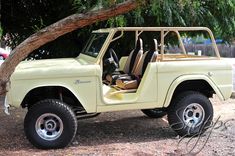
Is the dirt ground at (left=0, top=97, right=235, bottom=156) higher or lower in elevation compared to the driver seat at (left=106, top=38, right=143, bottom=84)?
lower

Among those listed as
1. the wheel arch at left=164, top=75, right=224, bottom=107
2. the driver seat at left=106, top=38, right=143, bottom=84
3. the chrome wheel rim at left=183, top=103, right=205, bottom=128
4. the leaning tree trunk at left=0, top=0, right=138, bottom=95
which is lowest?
the chrome wheel rim at left=183, top=103, right=205, bottom=128

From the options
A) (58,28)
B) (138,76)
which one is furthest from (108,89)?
(58,28)

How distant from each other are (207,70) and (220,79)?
0.88ft

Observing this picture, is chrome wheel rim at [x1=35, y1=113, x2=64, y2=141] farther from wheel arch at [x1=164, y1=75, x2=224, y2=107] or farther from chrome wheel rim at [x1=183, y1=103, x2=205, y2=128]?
chrome wheel rim at [x1=183, y1=103, x2=205, y2=128]

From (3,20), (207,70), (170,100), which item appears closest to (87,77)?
(170,100)

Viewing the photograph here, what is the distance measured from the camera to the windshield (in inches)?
281

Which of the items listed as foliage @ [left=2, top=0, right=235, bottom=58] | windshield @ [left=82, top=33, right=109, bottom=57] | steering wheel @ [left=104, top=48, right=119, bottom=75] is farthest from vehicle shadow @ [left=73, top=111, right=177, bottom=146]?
foliage @ [left=2, top=0, right=235, bottom=58]

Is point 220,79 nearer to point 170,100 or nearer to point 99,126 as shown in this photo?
point 170,100

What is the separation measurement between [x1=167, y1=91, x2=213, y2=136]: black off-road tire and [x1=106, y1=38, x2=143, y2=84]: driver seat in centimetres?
100

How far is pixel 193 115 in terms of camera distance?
718 cm

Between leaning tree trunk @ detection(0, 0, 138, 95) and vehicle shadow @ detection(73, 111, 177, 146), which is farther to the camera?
vehicle shadow @ detection(73, 111, 177, 146)

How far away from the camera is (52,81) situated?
6.41 meters

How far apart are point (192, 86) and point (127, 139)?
134 cm

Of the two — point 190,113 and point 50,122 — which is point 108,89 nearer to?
point 50,122
